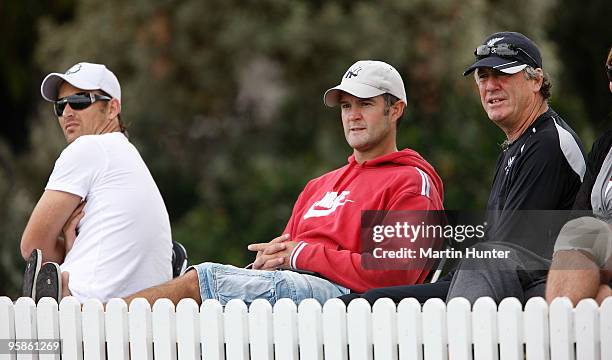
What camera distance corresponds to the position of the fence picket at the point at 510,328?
410 cm

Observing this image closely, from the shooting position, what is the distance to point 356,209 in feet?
16.8

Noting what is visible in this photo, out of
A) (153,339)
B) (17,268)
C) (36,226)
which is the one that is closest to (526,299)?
(153,339)

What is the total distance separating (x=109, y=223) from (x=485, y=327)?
2052 millimetres

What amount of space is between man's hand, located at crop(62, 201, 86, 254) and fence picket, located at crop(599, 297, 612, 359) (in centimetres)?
260

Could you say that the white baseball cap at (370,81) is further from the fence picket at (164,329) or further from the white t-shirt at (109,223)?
the fence picket at (164,329)

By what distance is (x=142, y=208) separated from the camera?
5391 millimetres

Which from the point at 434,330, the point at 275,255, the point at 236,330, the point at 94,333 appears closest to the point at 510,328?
the point at 434,330

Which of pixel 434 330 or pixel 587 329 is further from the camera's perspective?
pixel 434 330

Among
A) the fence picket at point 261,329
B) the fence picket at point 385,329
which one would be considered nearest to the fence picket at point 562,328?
the fence picket at point 385,329

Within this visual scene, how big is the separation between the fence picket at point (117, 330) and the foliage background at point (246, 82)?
24.9 feet

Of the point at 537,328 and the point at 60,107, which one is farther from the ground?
the point at 60,107

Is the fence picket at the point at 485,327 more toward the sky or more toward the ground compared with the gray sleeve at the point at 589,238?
more toward the ground

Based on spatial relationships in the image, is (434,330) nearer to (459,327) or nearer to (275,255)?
(459,327)

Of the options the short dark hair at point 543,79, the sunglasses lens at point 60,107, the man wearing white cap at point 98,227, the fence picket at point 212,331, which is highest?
the sunglasses lens at point 60,107
